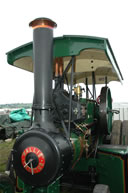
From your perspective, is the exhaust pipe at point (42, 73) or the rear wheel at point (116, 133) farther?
the rear wheel at point (116, 133)

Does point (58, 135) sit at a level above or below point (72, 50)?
below

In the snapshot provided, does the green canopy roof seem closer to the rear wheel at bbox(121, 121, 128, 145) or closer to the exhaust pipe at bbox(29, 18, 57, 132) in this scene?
the exhaust pipe at bbox(29, 18, 57, 132)

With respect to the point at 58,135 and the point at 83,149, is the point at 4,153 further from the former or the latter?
the point at 58,135

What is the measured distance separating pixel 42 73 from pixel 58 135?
1.93ft

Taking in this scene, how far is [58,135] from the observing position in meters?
1.77

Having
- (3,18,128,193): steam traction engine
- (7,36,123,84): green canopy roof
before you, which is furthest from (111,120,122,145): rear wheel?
(7,36,123,84): green canopy roof

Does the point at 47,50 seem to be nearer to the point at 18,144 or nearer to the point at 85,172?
the point at 18,144

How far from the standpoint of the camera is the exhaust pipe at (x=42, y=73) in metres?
1.85

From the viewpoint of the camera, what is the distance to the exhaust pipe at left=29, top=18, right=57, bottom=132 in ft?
6.06

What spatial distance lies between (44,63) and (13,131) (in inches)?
215

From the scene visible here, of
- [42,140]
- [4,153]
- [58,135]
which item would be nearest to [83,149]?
[58,135]

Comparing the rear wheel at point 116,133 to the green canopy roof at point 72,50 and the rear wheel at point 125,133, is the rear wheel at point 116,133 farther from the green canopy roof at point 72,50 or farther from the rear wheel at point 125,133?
the green canopy roof at point 72,50

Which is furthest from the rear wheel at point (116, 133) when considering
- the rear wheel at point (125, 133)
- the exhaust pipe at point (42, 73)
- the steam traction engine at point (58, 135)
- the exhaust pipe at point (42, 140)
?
the exhaust pipe at point (42, 73)

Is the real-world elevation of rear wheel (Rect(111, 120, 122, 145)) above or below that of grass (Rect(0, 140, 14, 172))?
above
